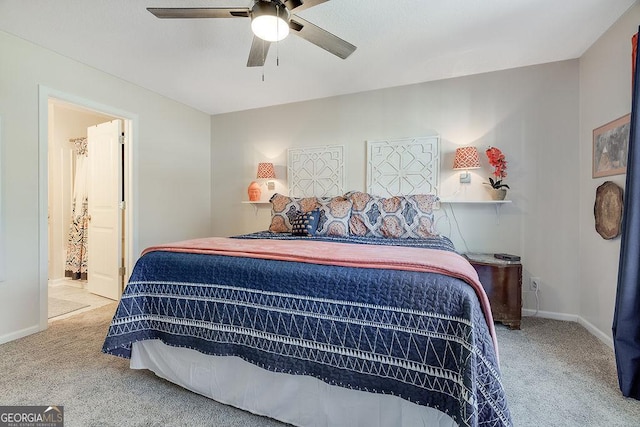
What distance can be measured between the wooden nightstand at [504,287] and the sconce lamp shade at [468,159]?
93 cm

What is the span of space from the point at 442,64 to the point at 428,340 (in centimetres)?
264

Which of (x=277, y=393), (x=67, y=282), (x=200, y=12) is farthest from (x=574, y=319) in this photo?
(x=67, y=282)

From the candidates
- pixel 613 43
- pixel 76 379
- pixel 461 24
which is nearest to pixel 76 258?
pixel 76 379

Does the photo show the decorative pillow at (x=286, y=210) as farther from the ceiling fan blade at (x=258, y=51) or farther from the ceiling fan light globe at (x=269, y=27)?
the ceiling fan light globe at (x=269, y=27)

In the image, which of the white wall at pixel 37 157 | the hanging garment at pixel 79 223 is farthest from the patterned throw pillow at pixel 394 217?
the hanging garment at pixel 79 223

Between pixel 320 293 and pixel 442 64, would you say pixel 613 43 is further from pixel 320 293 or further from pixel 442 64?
pixel 320 293

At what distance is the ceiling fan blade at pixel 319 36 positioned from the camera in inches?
68.5

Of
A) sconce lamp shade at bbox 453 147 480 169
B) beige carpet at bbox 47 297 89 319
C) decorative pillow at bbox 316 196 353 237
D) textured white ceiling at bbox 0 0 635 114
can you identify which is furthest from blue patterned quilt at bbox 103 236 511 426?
sconce lamp shade at bbox 453 147 480 169

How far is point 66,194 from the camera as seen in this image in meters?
4.28

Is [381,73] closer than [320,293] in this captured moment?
No

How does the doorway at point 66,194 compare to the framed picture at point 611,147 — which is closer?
the framed picture at point 611,147

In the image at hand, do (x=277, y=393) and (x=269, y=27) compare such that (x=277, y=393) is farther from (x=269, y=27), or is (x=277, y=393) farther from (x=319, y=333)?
(x=269, y=27)

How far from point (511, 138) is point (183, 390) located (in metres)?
3.46

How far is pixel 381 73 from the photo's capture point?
300 centimetres
